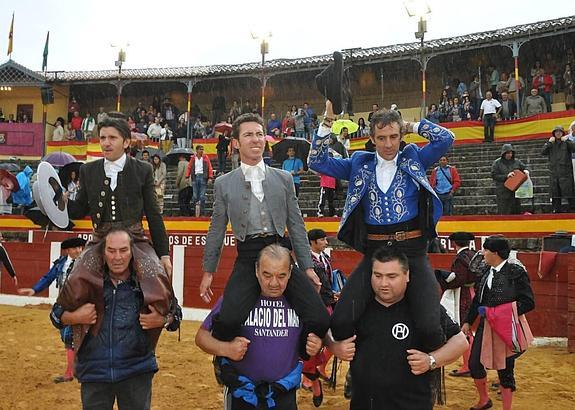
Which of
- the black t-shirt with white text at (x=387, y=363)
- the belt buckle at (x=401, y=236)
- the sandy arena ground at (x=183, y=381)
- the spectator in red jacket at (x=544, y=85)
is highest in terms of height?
the spectator in red jacket at (x=544, y=85)

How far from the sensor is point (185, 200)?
42.1ft

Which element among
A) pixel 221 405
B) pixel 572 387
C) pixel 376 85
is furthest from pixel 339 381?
pixel 376 85

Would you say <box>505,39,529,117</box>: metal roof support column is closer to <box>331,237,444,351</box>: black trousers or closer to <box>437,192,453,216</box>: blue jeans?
<box>437,192,453,216</box>: blue jeans

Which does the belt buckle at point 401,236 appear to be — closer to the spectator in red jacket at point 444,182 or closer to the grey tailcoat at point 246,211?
the grey tailcoat at point 246,211

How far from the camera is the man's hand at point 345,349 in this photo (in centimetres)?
272

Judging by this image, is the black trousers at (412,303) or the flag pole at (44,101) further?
the flag pole at (44,101)

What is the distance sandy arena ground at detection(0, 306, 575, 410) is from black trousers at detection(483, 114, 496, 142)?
27.6 feet

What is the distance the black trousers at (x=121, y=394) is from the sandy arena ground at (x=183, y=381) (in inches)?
79.5

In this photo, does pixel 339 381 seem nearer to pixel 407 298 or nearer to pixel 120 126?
pixel 407 298

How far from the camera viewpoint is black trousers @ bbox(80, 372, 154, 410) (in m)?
2.74

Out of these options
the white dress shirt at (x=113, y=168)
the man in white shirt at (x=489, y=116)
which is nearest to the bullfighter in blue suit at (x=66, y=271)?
the white dress shirt at (x=113, y=168)

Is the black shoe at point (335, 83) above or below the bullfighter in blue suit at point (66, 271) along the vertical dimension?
above

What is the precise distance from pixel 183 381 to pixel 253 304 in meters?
3.13

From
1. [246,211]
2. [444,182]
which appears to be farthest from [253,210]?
[444,182]
